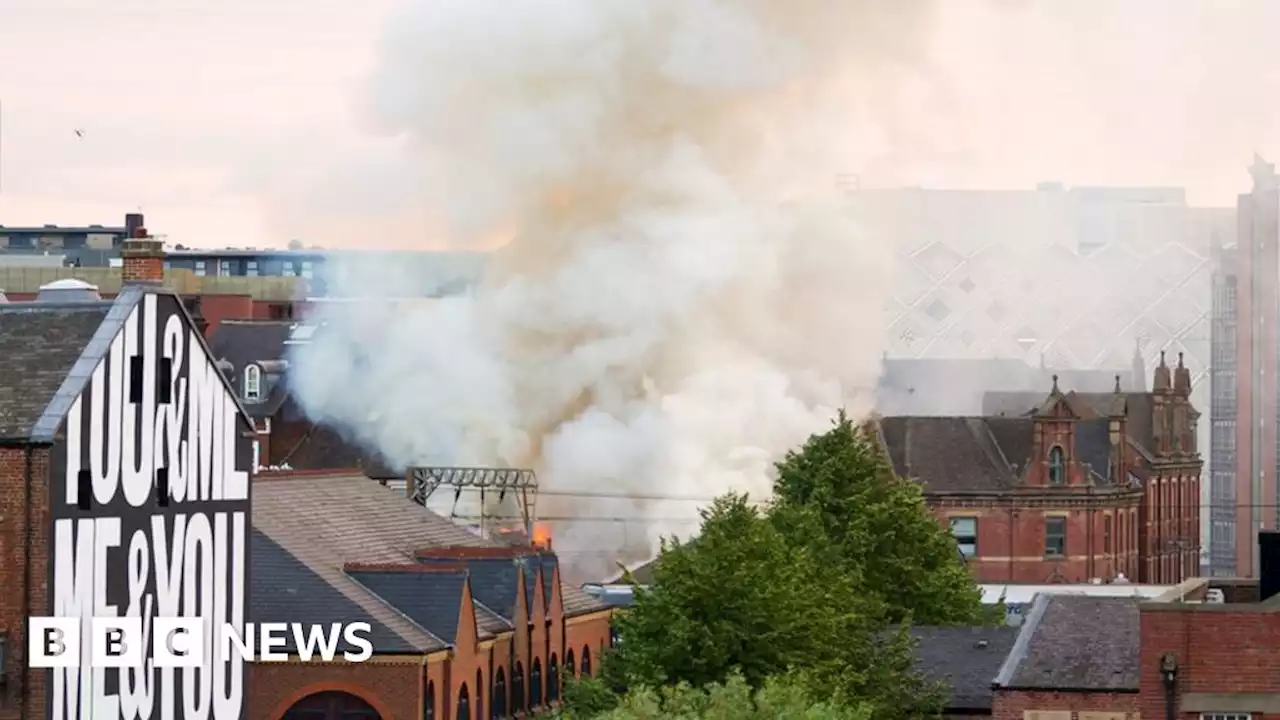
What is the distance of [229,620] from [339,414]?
6436 cm

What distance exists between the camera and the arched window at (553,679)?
80188mm

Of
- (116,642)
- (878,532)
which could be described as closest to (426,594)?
(116,642)

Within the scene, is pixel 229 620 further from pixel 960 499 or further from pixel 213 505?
pixel 960 499

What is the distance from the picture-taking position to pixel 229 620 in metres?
64.1

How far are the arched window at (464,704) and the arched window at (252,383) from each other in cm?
6417

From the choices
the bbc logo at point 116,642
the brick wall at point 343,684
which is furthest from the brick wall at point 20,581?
the brick wall at point 343,684

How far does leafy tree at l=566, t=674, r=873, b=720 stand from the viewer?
56.5 metres

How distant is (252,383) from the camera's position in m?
136

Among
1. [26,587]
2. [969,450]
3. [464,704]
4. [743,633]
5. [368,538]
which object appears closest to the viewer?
[26,587]

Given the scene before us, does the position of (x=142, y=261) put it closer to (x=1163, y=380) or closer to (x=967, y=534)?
(x=967, y=534)

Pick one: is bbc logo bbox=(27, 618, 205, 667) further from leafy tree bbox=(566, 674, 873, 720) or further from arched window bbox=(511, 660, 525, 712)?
arched window bbox=(511, 660, 525, 712)

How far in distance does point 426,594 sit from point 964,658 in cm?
1302

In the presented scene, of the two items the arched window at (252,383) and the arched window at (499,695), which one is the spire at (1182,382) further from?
the arched window at (499,695)

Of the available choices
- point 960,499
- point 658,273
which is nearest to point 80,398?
point 658,273
